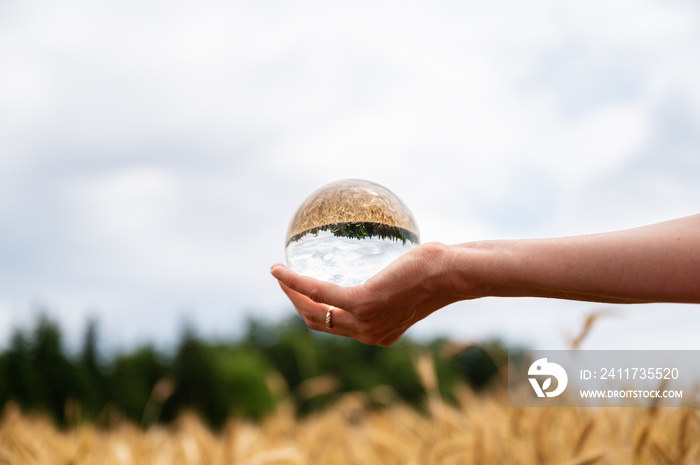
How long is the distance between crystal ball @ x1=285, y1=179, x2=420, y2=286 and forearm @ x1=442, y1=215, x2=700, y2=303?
0.34 m

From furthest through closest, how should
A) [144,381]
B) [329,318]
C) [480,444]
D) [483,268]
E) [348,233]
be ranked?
[144,381], [480,444], [329,318], [348,233], [483,268]

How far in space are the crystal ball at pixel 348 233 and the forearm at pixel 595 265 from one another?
34 centimetres

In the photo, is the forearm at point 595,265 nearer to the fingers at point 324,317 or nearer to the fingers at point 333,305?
the fingers at point 333,305

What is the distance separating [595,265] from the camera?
179 centimetres

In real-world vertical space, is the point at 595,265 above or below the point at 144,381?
below

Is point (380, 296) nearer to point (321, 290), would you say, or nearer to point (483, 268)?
point (321, 290)

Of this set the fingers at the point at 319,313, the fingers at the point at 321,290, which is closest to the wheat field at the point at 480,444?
the fingers at the point at 319,313

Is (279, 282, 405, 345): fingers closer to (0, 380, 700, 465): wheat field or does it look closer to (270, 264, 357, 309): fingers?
(270, 264, 357, 309): fingers

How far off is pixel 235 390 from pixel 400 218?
13.1 meters

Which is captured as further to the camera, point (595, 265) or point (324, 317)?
point (324, 317)

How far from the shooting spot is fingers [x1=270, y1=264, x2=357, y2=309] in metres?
2.11

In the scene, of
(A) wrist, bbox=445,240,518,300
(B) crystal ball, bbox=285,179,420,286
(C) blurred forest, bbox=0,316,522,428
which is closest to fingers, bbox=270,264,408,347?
(B) crystal ball, bbox=285,179,420,286

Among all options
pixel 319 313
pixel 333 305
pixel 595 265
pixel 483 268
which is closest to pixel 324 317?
pixel 319 313

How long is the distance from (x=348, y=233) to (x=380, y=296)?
0.92 feet
